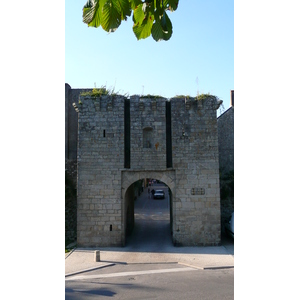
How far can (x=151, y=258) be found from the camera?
11586 millimetres

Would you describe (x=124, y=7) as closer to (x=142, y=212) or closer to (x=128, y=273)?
(x=128, y=273)

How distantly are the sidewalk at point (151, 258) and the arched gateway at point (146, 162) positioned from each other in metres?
0.50

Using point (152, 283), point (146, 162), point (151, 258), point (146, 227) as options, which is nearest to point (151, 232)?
point (146, 227)

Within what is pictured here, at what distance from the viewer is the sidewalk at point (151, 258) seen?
1066cm

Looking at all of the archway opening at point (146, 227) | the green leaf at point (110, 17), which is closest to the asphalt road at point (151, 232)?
the archway opening at point (146, 227)

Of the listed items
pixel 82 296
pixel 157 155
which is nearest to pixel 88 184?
pixel 157 155

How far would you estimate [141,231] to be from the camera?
632 inches

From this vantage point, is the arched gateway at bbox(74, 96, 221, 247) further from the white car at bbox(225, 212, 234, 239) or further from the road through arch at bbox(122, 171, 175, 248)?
the white car at bbox(225, 212, 234, 239)

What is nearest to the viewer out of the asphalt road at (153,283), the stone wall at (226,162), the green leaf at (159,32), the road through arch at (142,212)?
the green leaf at (159,32)

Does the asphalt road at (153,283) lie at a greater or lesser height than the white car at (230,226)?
lesser

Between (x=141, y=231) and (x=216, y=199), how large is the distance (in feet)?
17.1

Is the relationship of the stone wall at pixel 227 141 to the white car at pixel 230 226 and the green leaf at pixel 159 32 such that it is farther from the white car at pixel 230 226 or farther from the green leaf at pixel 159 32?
the green leaf at pixel 159 32

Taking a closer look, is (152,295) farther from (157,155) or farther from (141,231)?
Result: (141,231)

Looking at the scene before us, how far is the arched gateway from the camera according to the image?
42.1 feet
